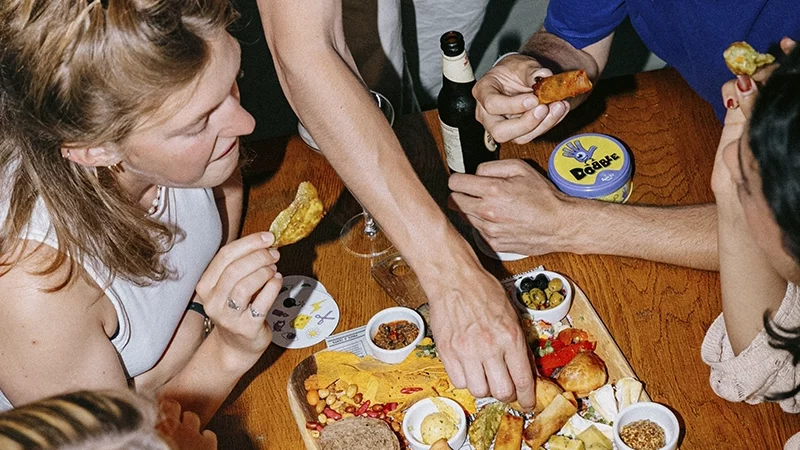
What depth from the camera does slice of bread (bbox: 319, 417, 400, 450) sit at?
1.74 m

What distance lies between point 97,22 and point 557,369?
1.08 metres

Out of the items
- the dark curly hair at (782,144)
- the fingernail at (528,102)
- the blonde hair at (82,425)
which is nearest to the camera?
the blonde hair at (82,425)

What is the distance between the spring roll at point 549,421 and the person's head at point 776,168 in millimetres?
460

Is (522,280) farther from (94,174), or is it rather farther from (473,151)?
(94,174)

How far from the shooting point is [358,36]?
2.62 m

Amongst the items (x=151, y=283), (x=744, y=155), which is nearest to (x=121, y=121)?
(x=151, y=283)

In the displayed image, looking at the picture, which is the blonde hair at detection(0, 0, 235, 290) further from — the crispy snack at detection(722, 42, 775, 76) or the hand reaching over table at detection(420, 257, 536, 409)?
the crispy snack at detection(722, 42, 775, 76)

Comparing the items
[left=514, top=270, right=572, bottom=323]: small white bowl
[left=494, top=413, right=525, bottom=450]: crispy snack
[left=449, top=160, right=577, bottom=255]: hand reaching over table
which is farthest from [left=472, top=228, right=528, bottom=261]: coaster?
[left=494, top=413, right=525, bottom=450]: crispy snack

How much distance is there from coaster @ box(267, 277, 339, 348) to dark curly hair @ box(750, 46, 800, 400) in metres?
0.97

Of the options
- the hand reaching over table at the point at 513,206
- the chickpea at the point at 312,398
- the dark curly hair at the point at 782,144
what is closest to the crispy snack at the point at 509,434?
the chickpea at the point at 312,398

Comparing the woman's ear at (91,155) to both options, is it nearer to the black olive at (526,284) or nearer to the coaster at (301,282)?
the coaster at (301,282)

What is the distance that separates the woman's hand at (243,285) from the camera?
176cm

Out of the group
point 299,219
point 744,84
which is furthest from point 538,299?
point 744,84

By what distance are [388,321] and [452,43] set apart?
0.61 meters
